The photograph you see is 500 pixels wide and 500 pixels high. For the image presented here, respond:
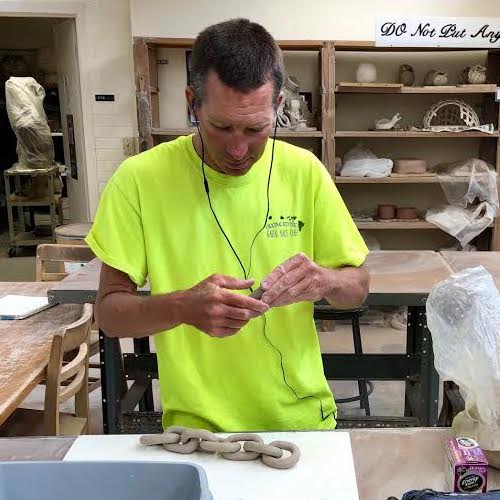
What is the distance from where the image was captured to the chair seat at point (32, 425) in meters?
2.20

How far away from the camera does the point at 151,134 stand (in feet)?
13.7

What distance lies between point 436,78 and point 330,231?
11.0 ft

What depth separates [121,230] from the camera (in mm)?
1212

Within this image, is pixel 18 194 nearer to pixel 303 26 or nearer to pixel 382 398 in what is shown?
pixel 303 26

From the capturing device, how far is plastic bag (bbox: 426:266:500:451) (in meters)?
1.02

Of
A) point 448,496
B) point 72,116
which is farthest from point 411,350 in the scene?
point 72,116

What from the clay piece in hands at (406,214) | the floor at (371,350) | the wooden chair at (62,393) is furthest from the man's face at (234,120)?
the clay piece in hands at (406,214)

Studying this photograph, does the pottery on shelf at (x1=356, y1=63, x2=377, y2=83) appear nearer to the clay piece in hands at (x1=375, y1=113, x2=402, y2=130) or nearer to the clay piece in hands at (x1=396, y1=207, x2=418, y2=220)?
the clay piece in hands at (x1=375, y1=113, x2=402, y2=130)

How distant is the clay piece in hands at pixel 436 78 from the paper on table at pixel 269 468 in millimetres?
3612

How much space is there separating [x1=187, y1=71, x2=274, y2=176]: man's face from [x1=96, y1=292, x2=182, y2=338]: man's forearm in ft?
0.98

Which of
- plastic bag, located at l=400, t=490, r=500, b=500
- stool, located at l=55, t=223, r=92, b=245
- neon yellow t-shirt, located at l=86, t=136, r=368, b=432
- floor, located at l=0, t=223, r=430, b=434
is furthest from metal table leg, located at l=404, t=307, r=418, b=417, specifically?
stool, located at l=55, t=223, r=92, b=245

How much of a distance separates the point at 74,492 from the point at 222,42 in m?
0.79

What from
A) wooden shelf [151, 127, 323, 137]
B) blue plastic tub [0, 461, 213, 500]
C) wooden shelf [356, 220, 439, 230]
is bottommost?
wooden shelf [356, 220, 439, 230]

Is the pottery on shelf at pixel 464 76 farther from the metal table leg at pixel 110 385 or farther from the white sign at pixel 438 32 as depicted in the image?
the metal table leg at pixel 110 385
